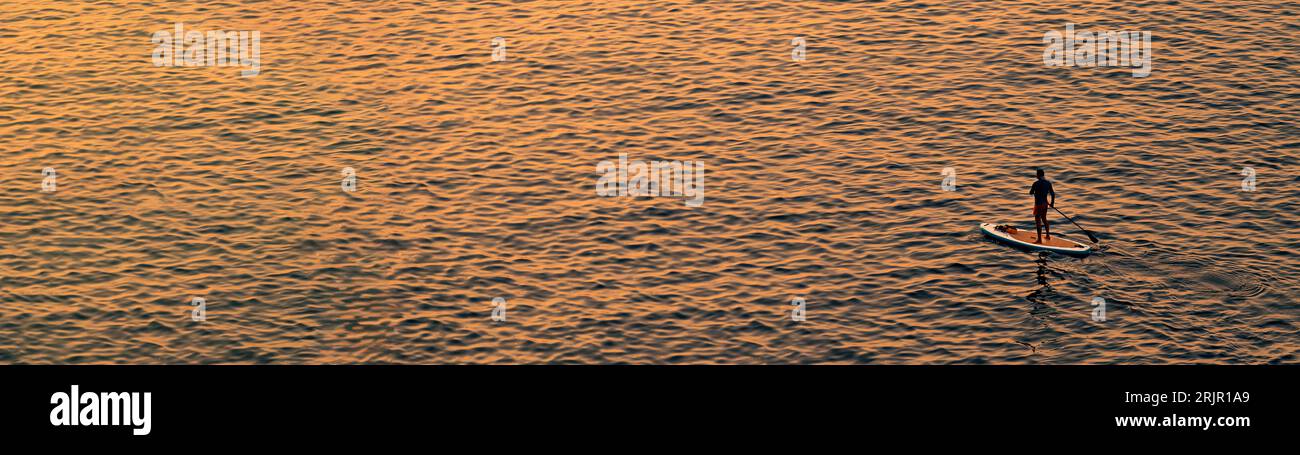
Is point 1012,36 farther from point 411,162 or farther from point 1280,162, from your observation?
point 411,162

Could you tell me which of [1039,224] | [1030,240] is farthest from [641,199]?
[1039,224]

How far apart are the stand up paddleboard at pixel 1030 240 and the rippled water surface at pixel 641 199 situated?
0.51 metres

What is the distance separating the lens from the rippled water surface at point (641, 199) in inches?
1956

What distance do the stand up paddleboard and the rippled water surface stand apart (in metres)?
0.51

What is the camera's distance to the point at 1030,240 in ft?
182

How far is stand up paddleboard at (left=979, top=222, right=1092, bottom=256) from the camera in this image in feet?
180

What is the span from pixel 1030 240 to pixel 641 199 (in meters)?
12.8

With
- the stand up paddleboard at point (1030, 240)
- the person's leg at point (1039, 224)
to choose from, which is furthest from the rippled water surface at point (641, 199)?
the person's leg at point (1039, 224)

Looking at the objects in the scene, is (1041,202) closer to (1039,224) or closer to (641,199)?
(1039,224)

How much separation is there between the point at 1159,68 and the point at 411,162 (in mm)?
30308

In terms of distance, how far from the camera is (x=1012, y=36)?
77250 mm
